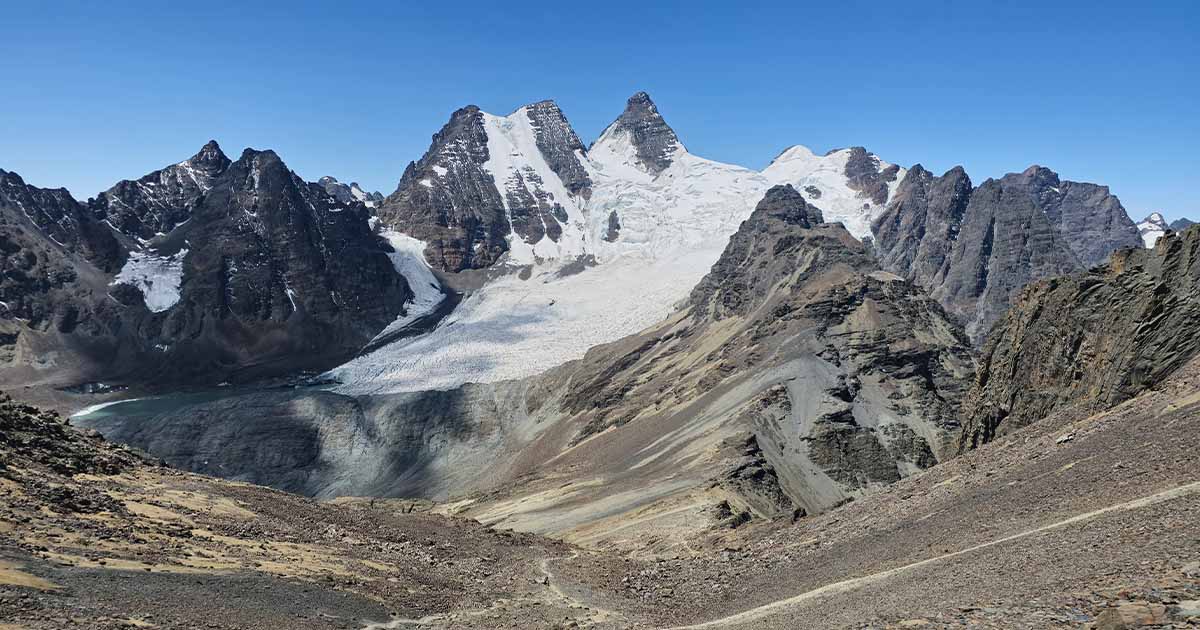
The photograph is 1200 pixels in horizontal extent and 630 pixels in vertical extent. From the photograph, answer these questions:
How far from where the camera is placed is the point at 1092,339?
53.6 meters

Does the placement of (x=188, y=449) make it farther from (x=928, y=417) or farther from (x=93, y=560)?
(x=93, y=560)

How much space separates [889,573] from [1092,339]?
2887 cm

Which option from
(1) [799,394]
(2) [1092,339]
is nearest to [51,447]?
(2) [1092,339]

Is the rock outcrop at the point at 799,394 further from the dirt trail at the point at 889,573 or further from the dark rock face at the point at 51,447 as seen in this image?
the dark rock face at the point at 51,447

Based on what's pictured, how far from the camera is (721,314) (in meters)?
179

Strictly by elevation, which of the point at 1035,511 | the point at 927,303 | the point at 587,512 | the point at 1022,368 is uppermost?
the point at 927,303

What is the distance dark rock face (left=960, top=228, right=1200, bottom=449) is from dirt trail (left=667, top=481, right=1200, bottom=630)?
1794 cm

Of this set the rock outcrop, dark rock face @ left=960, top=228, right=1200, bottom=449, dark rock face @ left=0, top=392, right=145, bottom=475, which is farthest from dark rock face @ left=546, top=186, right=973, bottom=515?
dark rock face @ left=0, top=392, right=145, bottom=475

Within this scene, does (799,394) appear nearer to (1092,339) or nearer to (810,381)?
(810,381)

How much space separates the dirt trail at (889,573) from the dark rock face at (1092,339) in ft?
58.9

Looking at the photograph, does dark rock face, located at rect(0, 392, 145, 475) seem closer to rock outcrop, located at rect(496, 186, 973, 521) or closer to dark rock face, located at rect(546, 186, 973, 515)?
rock outcrop, located at rect(496, 186, 973, 521)

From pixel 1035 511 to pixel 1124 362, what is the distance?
19.7 m

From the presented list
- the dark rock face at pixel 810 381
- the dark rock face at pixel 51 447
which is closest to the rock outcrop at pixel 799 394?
the dark rock face at pixel 810 381

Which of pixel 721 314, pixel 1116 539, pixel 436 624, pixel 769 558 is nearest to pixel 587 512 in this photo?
pixel 769 558
